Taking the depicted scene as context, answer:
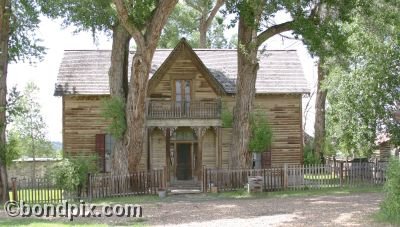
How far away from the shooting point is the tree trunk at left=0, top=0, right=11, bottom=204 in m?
22.7

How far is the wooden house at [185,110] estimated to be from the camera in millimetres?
29859

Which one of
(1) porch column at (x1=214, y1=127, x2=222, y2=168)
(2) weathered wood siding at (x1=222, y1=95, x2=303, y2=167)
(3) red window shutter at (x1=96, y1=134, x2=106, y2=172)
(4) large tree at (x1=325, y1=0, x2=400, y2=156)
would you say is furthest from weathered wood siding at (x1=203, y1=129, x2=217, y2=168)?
(4) large tree at (x1=325, y1=0, x2=400, y2=156)

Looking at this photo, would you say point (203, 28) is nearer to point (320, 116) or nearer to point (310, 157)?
point (320, 116)

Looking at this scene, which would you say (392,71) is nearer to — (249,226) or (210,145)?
(210,145)

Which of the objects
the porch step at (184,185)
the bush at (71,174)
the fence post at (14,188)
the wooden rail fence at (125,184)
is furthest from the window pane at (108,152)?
the fence post at (14,188)

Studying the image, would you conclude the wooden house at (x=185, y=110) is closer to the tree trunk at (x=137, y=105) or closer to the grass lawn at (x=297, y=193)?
the tree trunk at (x=137, y=105)

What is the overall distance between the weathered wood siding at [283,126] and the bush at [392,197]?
16.4 m

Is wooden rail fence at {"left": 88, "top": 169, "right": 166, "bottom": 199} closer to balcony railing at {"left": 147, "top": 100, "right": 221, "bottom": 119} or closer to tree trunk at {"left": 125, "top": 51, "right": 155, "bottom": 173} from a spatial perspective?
tree trunk at {"left": 125, "top": 51, "right": 155, "bottom": 173}

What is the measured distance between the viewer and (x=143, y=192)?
2411 cm

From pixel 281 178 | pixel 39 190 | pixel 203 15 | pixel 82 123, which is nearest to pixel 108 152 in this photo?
pixel 82 123

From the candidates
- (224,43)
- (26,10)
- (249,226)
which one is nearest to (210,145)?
(26,10)

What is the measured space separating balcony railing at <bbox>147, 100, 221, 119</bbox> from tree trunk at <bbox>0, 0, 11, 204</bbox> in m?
7.64

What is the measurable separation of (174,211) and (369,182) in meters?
11.1

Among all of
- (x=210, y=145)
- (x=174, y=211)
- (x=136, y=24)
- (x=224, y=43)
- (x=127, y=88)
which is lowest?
(x=174, y=211)
